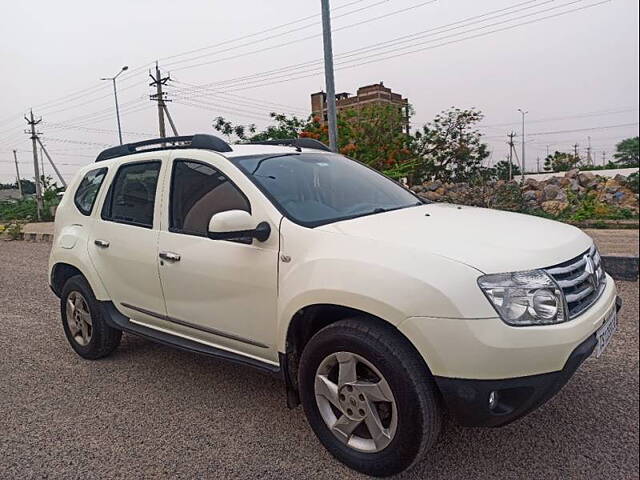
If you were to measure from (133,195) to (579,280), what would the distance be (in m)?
2.96

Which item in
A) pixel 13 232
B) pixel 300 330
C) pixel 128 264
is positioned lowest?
pixel 13 232

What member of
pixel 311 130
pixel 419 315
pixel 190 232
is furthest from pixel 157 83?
pixel 419 315

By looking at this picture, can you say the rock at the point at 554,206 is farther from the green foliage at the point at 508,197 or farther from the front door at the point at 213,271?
the front door at the point at 213,271

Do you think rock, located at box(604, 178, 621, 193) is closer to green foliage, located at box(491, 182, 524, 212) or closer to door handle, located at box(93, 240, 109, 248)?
door handle, located at box(93, 240, 109, 248)

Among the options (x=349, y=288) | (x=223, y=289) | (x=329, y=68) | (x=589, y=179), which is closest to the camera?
(x=349, y=288)

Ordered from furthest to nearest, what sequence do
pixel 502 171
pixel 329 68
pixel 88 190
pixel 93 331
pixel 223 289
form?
pixel 502 171, pixel 329 68, pixel 88 190, pixel 93 331, pixel 223 289

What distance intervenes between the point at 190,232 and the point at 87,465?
4.54 feet

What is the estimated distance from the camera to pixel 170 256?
10.3 ft

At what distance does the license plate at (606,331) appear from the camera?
223cm

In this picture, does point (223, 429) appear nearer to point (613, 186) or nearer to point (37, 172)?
point (613, 186)

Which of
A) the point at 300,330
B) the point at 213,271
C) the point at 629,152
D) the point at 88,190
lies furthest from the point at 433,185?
the point at 629,152

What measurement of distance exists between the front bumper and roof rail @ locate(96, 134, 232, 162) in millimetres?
2022

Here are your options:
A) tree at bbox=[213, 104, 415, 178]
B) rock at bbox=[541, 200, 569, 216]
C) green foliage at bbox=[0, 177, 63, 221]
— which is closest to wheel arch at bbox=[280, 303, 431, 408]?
rock at bbox=[541, 200, 569, 216]

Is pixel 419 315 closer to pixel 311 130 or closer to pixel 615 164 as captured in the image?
pixel 615 164
